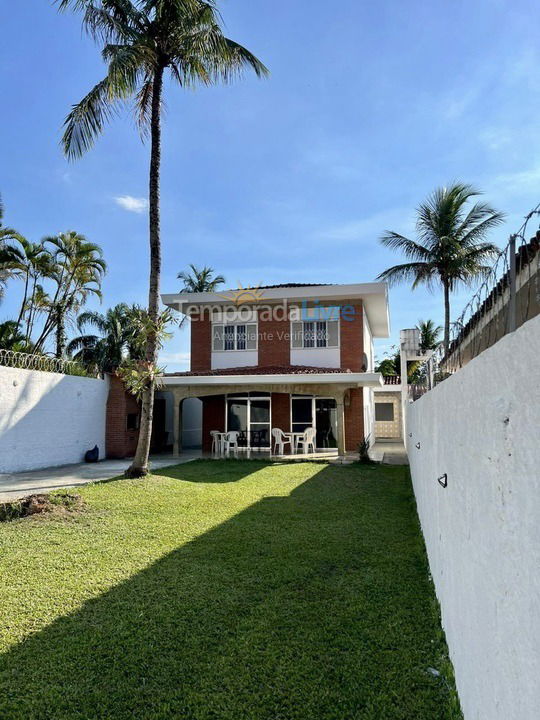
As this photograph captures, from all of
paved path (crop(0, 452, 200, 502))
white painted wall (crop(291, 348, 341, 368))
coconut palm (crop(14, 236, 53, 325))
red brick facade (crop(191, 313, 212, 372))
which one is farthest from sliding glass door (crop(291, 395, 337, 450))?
coconut palm (crop(14, 236, 53, 325))

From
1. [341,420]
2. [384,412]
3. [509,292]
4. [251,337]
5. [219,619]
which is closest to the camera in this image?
[509,292]

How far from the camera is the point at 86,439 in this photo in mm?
16172

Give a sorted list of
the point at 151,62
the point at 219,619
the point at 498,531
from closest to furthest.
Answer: the point at 498,531, the point at 219,619, the point at 151,62

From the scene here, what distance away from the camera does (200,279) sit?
3900 centimetres

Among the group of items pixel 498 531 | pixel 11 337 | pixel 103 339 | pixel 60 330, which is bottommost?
pixel 498 531

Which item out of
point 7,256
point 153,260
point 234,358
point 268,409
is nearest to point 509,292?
point 153,260

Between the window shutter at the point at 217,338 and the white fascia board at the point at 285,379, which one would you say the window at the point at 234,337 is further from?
the white fascia board at the point at 285,379

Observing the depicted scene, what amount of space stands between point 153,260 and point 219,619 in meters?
9.49

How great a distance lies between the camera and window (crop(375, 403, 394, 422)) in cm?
2722

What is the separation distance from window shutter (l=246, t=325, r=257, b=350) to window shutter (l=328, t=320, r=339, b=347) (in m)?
3.10

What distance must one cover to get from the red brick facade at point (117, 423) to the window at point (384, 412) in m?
15.0

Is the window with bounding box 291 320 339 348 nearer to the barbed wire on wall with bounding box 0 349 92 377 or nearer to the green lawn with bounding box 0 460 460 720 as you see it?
the barbed wire on wall with bounding box 0 349 92 377

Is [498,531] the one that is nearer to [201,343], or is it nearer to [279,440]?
[279,440]

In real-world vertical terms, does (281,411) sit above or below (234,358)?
below
